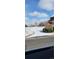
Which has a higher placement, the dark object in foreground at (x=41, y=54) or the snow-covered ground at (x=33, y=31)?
the snow-covered ground at (x=33, y=31)

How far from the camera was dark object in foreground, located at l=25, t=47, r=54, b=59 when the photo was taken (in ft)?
5.27

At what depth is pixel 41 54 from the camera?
5.34 ft

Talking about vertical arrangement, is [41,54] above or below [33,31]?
below

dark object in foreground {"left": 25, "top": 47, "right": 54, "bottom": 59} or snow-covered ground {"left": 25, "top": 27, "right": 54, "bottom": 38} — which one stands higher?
snow-covered ground {"left": 25, "top": 27, "right": 54, "bottom": 38}

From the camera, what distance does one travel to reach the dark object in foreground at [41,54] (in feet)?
5.27
